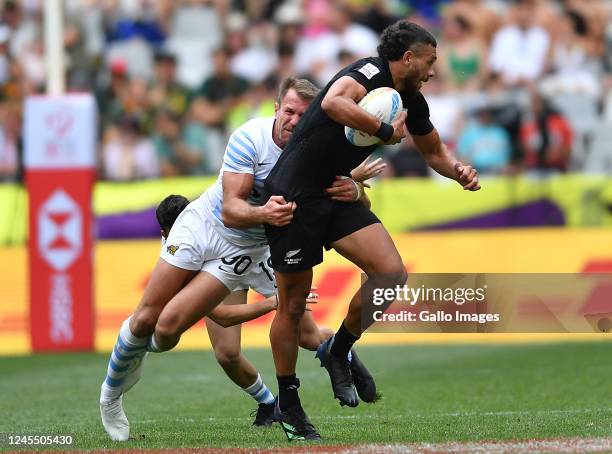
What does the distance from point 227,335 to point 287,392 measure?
1.27m

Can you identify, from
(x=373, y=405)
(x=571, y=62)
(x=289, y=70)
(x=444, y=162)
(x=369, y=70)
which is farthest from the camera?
(x=289, y=70)

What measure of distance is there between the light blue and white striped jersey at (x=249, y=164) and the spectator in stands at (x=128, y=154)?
9843 mm

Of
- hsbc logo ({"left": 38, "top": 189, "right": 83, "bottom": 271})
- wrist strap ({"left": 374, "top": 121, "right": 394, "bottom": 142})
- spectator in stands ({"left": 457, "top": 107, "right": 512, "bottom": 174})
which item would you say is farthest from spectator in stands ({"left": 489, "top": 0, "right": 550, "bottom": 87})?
wrist strap ({"left": 374, "top": 121, "right": 394, "bottom": 142})

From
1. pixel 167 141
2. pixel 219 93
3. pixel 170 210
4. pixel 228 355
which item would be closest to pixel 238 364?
pixel 228 355

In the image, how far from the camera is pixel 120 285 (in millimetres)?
16484

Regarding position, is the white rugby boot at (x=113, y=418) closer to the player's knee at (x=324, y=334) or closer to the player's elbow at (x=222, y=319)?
the player's elbow at (x=222, y=319)

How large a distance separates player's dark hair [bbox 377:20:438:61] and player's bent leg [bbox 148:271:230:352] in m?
1.77

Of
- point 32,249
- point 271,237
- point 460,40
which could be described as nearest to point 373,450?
point 271,237

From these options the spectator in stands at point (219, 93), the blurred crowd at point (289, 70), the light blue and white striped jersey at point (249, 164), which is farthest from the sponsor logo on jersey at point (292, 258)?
the spectator in stands at point (219, 93)

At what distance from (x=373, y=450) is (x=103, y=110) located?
13045 millimetres

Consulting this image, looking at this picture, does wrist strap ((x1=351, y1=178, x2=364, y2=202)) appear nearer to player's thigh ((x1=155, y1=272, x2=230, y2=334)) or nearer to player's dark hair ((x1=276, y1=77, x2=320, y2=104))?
player's dark hair ((x1=276, y1=77, x2=320, y2=104))

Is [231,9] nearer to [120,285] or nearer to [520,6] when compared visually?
[520,6]

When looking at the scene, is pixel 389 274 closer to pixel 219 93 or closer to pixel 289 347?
pixel 289 347

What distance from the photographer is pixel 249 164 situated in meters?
8.06
